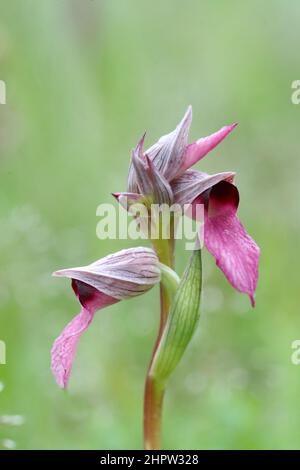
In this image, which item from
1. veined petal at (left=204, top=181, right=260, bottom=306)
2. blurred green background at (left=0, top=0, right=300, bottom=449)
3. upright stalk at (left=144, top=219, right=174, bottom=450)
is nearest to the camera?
veined petal at (left=204, top=181, right=260, bottom=306)

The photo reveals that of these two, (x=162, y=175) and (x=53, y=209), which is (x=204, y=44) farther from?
(x=162, y=175)

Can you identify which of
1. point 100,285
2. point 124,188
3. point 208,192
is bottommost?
point 100,285

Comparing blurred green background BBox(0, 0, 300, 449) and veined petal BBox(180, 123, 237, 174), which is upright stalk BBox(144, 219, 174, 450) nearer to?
veined petal BBox(180, 123, 237, 174)

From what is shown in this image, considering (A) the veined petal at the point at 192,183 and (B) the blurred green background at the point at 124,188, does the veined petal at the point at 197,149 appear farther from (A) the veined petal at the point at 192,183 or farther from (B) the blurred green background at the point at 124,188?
(B) the blurred green background at the point at 124,188

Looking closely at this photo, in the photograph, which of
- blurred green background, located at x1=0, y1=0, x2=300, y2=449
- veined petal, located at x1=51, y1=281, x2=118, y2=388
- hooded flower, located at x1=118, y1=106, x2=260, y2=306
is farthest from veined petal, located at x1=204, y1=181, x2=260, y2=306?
blurred green background, located at x1=0, y1=0, x2=300, y2=449

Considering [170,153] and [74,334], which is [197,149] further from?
[74,334]

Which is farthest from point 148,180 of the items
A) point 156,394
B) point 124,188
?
point 124,188
